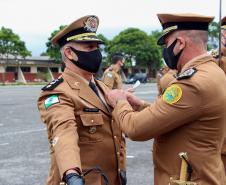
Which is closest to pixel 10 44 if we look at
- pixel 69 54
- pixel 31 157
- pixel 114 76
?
pixel 114 76

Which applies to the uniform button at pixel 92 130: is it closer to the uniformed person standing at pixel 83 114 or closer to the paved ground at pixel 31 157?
the uniformed person standing at pixel 83 114

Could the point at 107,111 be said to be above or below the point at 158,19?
below

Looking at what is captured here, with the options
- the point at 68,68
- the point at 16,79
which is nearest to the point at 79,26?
the point at 68,68

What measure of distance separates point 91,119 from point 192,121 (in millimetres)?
744

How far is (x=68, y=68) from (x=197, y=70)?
1031 millimetres

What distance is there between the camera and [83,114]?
287 centimetres

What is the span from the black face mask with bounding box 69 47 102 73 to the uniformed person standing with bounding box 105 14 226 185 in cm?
52

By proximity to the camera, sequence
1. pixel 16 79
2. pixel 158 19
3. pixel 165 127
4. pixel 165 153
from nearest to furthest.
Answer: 1. pixel 165 127
2. pixel 165 153
3. pixel 158 19
4. pixel 16 79

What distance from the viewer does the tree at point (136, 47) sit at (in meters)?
69.2

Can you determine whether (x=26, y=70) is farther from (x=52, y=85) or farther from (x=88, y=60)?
(x=52, y=85)

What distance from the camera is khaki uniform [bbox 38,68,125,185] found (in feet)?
8.62

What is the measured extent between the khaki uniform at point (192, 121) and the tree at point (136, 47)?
66060 millimetres

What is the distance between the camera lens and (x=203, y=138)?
240cm

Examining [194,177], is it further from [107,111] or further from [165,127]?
[107,111]
